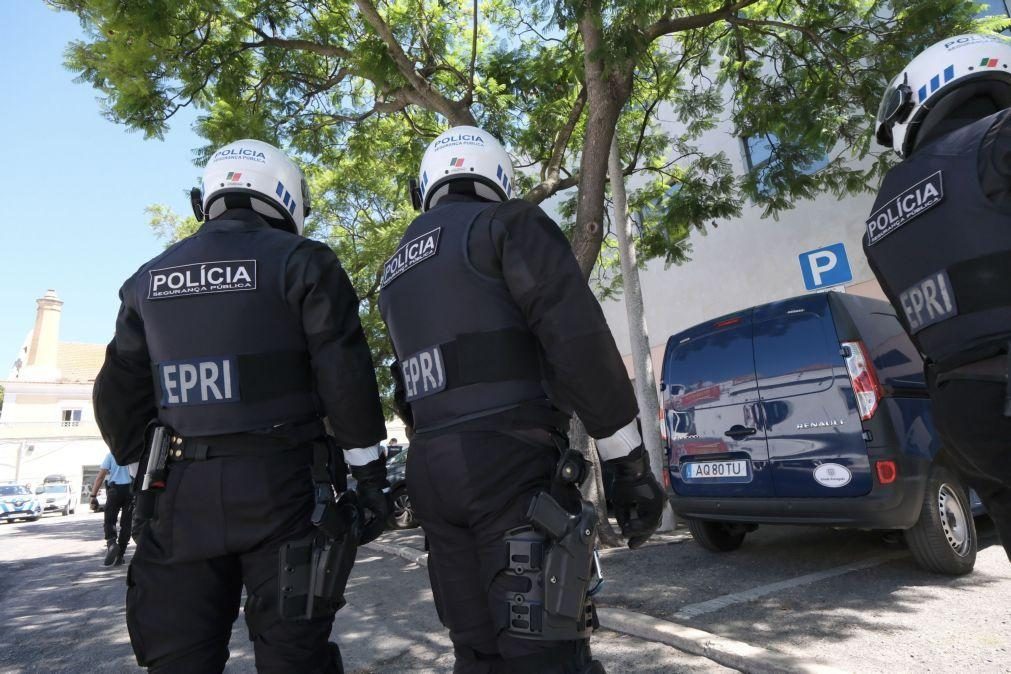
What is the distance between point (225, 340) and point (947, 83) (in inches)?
101

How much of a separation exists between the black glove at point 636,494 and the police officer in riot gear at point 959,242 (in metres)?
0.90

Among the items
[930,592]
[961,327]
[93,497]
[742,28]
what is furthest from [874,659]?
[93,497]

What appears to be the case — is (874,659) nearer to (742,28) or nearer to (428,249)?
(428,249)

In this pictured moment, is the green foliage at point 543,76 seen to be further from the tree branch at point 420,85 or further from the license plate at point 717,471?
the license plate at point 717,471

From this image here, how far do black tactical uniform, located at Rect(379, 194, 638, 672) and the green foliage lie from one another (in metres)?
3.80

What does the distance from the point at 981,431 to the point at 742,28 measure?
7521 mm

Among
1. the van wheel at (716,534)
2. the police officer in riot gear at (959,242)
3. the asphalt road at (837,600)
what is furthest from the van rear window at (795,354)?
the police officer in riot gear at (959,242)

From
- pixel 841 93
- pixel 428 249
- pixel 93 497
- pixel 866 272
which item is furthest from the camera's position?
pixel 866 272

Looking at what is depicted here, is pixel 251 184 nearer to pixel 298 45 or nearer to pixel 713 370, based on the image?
pixel 713 370

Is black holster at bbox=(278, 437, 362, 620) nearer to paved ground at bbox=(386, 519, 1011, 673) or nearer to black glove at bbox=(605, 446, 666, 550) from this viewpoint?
black glove at bbox=(605, 446, 666, 550)

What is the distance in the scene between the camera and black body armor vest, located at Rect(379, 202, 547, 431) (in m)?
1.94

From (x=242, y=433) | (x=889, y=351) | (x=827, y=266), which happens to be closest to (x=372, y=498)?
(x=242, y=433)

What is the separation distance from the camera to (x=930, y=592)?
3.88 metres

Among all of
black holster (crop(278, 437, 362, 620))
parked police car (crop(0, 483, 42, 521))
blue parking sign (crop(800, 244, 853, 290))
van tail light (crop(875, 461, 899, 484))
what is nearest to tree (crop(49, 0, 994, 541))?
blue parking sign (crop(800, 244, 853, 290))
